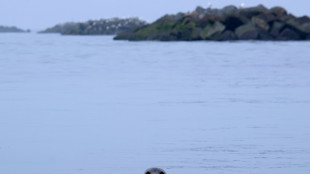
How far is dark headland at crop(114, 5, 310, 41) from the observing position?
183 feet

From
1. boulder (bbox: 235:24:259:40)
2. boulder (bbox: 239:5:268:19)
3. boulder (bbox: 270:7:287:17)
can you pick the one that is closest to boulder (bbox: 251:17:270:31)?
boulder (bbox: 235:24:259:40)

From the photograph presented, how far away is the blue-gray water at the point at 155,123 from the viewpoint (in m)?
8.93

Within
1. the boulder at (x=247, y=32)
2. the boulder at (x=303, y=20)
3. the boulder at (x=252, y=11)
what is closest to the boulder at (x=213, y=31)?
the boulder at (x=247, y=32)

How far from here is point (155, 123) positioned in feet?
39.9

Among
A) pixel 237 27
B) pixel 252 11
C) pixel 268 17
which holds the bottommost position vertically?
pixel 237 27

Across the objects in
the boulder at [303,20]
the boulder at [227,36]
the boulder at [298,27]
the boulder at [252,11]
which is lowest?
the boulder at [227,36]

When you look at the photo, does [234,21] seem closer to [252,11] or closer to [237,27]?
[237,27]

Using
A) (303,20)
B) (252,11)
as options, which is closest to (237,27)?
(252,11)

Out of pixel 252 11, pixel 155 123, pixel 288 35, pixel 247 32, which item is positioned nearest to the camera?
pixel 155 123

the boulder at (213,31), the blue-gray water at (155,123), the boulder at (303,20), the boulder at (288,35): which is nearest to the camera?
the blue-gray water at (155,123)

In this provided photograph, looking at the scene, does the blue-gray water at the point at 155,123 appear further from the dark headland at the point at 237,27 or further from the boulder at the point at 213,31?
the boulder at the point at 213,31

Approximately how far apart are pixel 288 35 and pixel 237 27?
149 inches

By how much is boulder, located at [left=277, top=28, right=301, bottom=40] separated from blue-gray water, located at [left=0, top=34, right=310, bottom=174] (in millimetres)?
33057

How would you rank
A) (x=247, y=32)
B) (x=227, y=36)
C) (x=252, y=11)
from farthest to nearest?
(x=252, y=11)
(x=247, y=32)
(x=227, y=36)
